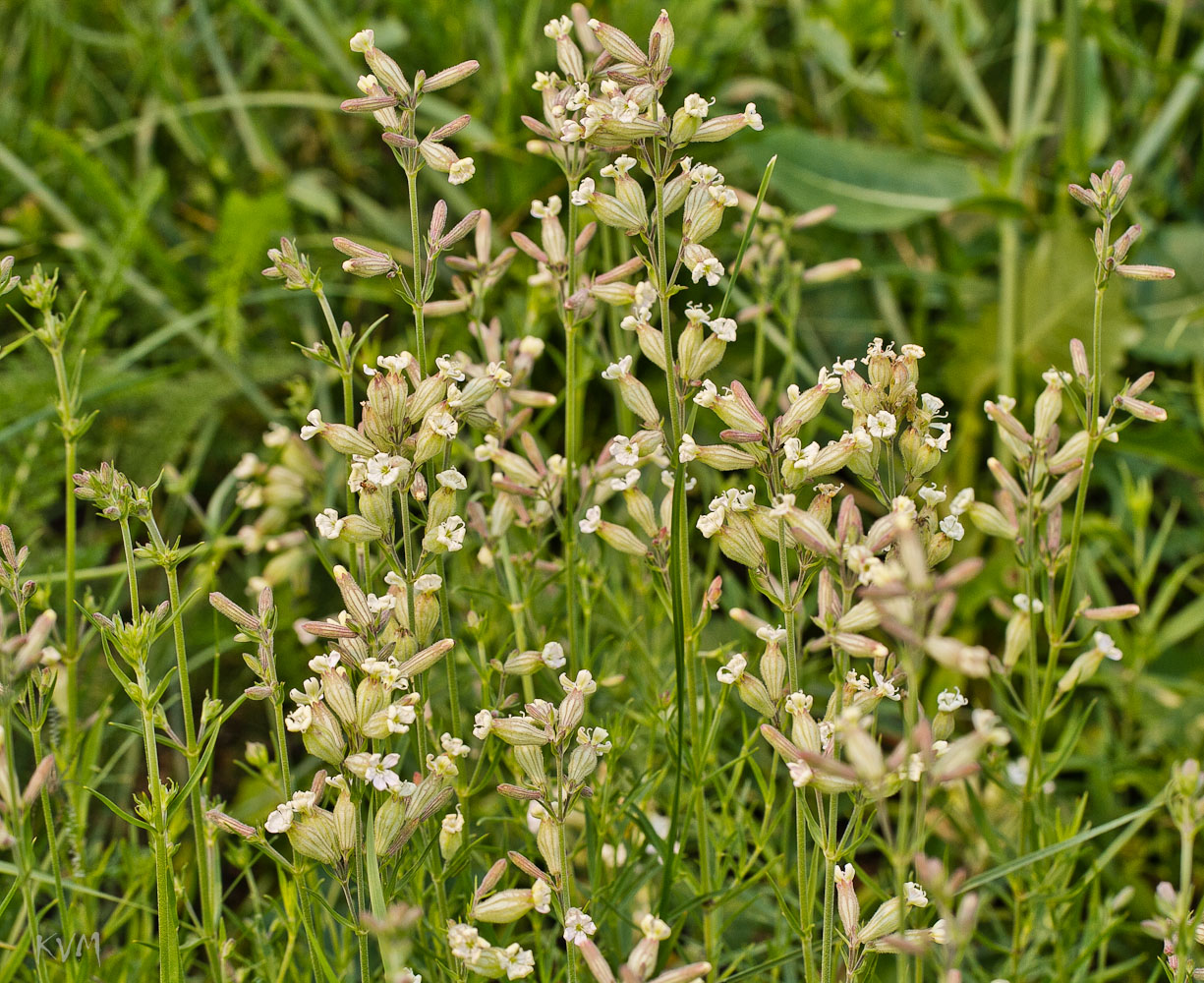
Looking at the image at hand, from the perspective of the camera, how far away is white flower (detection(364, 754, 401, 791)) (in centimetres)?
85

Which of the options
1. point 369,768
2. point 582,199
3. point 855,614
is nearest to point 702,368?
point 582,199

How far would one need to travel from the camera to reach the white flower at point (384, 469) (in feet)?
2.89

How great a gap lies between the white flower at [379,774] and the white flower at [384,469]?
204 millimetres

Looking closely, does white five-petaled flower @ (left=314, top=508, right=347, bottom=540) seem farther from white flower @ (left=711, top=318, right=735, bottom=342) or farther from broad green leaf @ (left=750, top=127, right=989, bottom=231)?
broad green leaf @ (left=750, top=127, right=989, bottom=231)

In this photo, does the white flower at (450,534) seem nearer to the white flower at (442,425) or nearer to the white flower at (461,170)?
the white flower at (442,425)

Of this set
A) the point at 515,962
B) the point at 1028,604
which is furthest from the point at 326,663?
the point at 1028,604

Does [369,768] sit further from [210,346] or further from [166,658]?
[210,346]

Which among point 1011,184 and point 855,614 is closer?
point 855,614

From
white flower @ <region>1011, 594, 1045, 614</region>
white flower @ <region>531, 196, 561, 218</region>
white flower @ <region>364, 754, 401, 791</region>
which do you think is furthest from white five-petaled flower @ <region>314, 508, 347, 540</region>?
white flower @ <region>1011, 594, 1045, 614</region>

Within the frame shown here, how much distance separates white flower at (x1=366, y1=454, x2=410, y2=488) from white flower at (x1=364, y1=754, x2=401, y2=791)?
0.67ft

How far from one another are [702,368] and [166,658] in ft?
4.56

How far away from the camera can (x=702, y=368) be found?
1041mm

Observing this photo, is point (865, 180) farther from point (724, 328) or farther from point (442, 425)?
point (442, 425)

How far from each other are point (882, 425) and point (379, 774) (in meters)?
0.47
